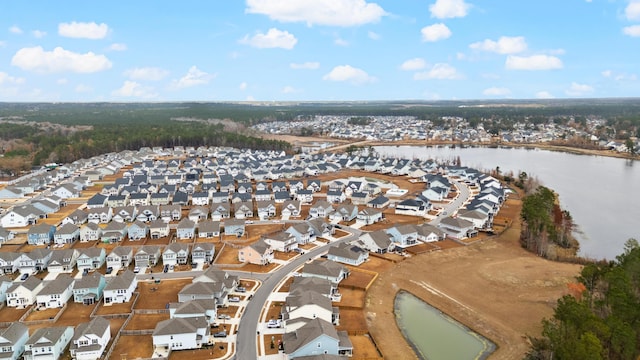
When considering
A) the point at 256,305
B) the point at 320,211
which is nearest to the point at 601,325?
the point at 256,305

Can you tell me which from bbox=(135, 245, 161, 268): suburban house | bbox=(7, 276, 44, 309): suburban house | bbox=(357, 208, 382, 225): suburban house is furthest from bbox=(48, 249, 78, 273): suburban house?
bbox=(357, 208, 382, 225): suburban house

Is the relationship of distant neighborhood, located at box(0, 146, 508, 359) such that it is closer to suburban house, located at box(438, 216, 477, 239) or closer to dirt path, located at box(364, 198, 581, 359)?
suburban house, located at box(438, 216, 477, 239)

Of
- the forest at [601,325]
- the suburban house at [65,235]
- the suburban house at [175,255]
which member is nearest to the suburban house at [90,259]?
the suburban house at [175,255]

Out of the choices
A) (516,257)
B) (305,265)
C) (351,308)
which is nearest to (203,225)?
(305,265)

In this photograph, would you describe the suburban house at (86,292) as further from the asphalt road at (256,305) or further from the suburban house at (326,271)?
the suburban house at (326,271)

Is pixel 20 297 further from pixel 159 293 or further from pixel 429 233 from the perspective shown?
pixel 429 233

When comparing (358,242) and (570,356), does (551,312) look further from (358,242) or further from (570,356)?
(358,242)
